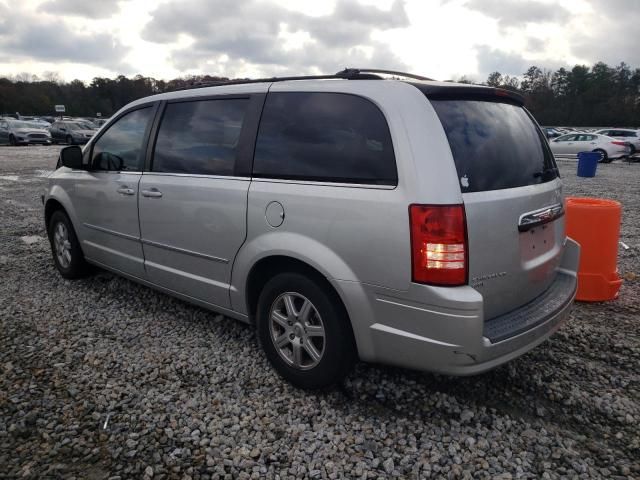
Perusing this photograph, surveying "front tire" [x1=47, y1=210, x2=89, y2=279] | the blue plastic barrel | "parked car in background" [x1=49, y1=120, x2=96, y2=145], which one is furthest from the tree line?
"front tire" [x1=47, y1=210, x2=89, y2=279]

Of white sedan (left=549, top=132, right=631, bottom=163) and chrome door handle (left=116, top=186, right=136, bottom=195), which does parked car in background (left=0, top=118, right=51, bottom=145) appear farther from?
chrome door handle (left=116, top=186, right=136, bottom=195)

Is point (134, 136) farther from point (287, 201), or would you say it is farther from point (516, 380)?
point (516, 380)

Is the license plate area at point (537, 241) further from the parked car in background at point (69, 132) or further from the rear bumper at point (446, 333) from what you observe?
the parked car in background at point (69, 132)

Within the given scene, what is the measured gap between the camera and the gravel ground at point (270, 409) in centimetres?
241

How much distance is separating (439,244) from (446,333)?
429 mm

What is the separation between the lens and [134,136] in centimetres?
408

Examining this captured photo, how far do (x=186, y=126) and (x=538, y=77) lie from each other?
83.6 metres

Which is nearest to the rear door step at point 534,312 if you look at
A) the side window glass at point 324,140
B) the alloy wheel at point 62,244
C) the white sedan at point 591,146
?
the side window glass at point 324,140

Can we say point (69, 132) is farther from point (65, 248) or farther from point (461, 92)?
point (461, 92)

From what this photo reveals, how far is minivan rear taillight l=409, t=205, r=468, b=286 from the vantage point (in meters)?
2.33

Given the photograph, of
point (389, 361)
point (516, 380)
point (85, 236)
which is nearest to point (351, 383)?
point (389, 361)

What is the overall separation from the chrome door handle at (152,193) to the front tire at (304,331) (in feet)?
3.98

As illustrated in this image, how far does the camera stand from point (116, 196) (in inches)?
161

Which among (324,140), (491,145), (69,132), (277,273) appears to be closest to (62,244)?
(277,273)
